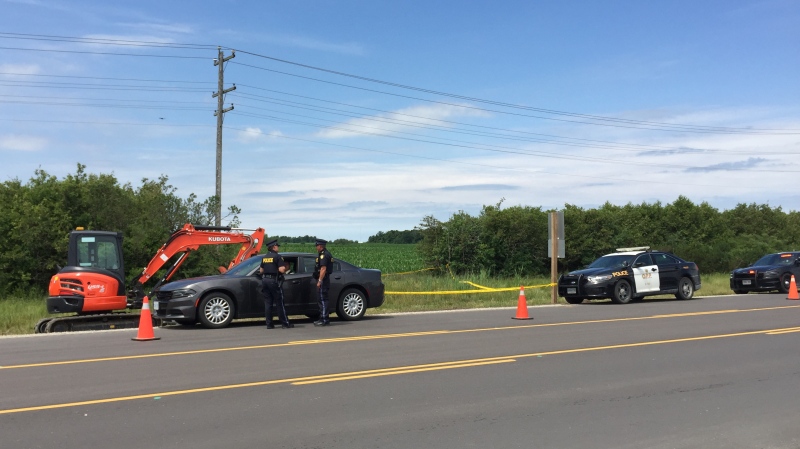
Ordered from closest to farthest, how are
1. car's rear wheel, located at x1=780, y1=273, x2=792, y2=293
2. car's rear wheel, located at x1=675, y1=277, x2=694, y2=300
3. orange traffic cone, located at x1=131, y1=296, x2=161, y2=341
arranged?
1. orange traffic cone, located at x1=131, y1=296, x2=161, y2=341
2. car's rear wheel, located at x1=675, y1=277, x2=694, y2=300
3. car's rear wheel, located at x1=780, y1=273, x2=792, y2=293

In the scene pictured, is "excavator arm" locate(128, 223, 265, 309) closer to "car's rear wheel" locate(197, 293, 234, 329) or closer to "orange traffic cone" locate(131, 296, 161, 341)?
"car's rear wheel" locate(197, 293, 234, 329)

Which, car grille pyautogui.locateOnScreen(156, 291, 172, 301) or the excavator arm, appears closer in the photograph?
car grille pyautogui.locateOnScreen(156, 291, 172, 301)

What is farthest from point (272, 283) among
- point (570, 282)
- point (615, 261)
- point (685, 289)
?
point (685, 289)

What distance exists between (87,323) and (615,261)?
51.2 feet

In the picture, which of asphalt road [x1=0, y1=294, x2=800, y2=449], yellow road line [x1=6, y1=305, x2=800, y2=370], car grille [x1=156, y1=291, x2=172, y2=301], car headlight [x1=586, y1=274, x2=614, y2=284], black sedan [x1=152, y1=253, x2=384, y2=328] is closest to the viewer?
asphalt road [x1=0, y1=294, x2=800, y2=449]

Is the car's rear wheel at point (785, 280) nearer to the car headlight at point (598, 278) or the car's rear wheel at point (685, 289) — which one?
the car's rear wheel at point (685, 289)

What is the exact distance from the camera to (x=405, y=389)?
859cm

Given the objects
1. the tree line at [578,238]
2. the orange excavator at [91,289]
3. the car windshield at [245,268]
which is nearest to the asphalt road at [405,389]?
the orange excavator at [91,289]

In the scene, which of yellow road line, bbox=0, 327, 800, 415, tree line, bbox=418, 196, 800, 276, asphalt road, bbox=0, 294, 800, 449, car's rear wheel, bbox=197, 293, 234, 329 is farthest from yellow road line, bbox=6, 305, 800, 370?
tree line, bbox=418, 196, 800, 276

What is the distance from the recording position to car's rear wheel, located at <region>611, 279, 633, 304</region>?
22.7m

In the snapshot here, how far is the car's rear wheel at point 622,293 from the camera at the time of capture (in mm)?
22672

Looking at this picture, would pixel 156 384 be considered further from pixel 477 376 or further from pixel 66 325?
pixel 66 325

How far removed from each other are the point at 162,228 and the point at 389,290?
8.52 m

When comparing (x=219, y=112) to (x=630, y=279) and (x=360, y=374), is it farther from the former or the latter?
(x=360, y=374)
